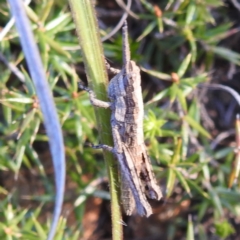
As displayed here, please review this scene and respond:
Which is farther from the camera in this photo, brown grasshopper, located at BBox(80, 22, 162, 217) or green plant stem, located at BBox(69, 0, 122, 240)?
brown grasshopper, located at BBox(80, 22, 162, 217)

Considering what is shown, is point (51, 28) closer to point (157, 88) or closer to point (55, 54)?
point (55, 54)

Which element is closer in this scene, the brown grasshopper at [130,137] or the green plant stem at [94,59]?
the green plant stem at [94,59]

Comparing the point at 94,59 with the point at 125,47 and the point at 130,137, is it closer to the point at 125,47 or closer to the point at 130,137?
the point at 125,47

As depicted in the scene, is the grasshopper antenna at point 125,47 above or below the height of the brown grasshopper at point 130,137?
above

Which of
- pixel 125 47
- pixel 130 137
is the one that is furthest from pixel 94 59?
pixel 130 137

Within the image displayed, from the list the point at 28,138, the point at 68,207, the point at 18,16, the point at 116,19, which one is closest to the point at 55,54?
the point at 28,138
